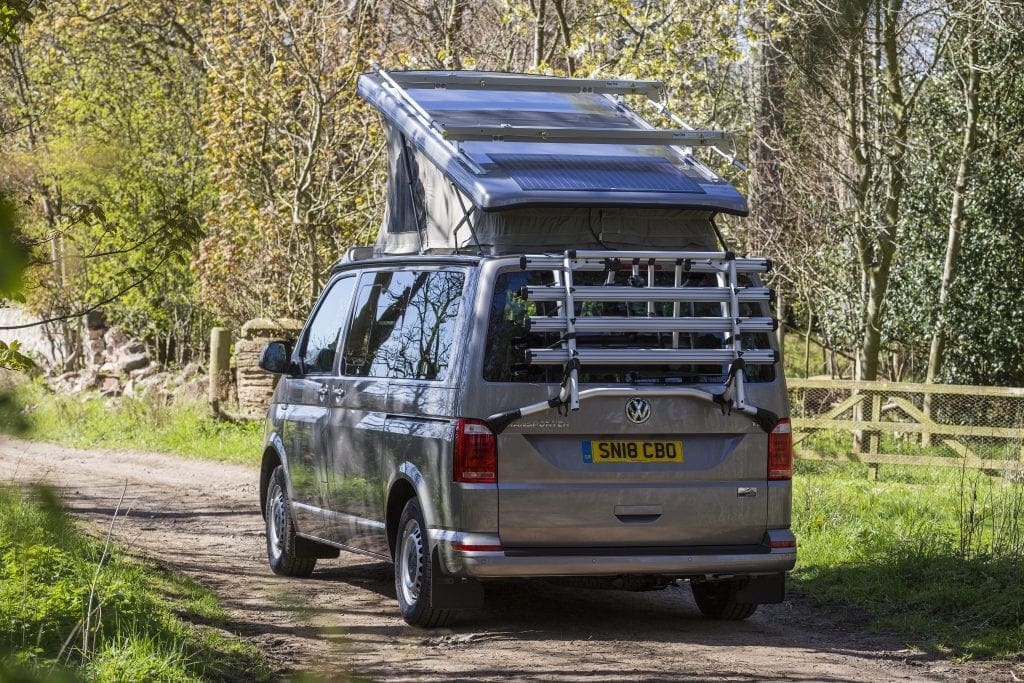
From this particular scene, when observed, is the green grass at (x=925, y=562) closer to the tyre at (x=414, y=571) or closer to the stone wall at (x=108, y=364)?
the tyre at (x=414, y=571)

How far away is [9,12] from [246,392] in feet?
50.8

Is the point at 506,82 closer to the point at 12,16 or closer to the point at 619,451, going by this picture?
the point at 619,451

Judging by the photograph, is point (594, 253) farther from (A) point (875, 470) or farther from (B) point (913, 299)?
(B) point (913, 299)

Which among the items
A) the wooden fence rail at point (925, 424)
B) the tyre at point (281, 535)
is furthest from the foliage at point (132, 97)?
the tyre at point (281, 535)

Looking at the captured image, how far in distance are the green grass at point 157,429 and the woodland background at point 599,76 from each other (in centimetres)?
193

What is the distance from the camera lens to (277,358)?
959cm

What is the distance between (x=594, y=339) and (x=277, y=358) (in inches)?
118

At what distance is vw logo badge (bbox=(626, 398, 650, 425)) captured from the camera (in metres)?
7.33

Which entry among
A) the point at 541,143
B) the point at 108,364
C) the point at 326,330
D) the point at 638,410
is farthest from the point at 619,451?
the point at 108,364

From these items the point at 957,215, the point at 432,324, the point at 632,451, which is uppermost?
the point at 957,215

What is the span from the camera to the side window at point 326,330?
360 inches

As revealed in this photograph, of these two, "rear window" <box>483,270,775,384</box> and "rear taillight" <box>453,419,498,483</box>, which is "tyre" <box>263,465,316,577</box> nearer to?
"rear taillight" <box>453,419,498,483</box>

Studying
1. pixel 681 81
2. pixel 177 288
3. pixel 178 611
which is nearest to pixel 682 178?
pixel 178 611

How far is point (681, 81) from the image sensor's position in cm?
1814
